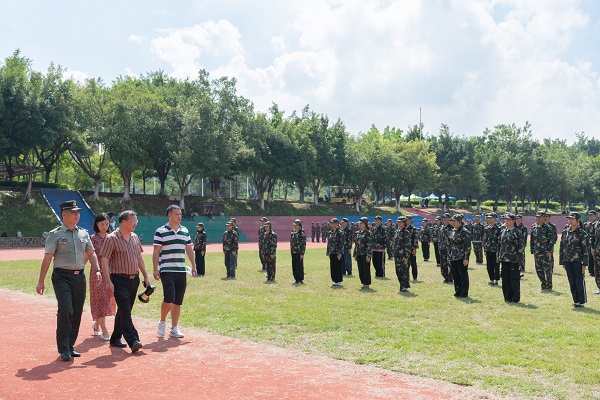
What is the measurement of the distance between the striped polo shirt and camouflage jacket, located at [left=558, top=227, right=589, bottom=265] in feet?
27.3

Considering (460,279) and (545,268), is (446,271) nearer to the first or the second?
(545,268)

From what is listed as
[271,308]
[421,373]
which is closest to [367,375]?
[421,373]

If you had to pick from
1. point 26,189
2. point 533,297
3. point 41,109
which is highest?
point 41,109

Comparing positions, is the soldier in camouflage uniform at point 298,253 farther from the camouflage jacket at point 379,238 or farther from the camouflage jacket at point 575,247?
the camouflage jacket at point 575,247

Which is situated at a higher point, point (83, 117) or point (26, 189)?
point (83, 117)

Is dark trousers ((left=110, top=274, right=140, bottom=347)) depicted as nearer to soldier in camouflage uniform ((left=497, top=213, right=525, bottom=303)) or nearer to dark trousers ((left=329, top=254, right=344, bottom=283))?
soldier in camouflage uniform ((left=497, top=213, right=525, bottom=303))

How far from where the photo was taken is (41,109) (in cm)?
3916

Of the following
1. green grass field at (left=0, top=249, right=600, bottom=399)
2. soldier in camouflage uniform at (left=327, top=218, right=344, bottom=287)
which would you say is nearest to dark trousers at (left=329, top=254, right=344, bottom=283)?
soldier in camouflage uniform at (left=327, top=218, right=344, bottom=287)

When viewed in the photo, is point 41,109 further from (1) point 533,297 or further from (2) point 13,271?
(1) point 533,297

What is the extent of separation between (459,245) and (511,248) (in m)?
1.26

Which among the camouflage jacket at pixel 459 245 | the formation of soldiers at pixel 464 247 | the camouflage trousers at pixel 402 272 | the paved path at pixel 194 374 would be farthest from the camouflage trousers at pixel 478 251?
the paved path at pixel 194 374

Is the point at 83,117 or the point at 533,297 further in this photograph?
the point at 83,117

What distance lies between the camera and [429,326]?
9.67 metres

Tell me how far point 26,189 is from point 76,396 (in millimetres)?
41546
